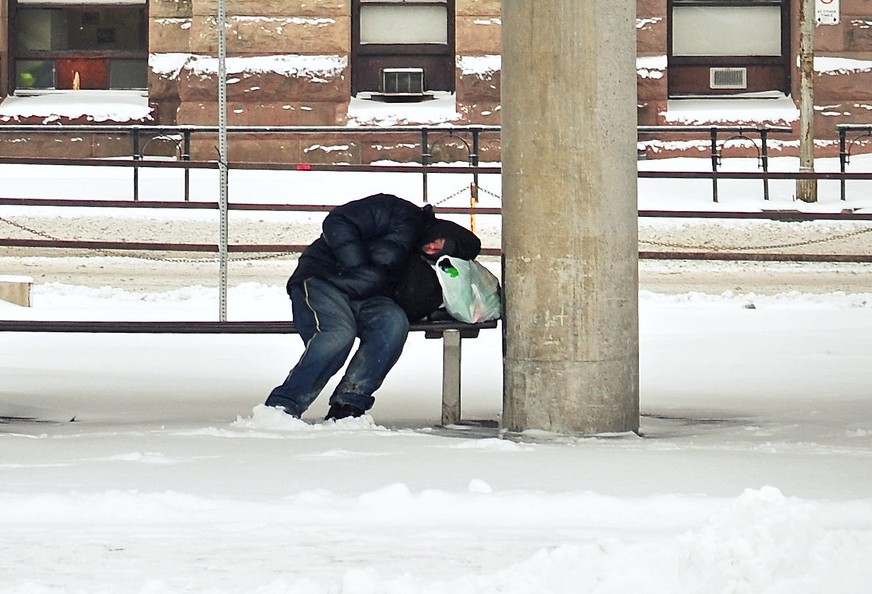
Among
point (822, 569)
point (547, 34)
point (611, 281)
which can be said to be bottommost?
point (822, 569)

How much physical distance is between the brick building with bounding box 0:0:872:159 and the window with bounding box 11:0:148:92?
20 millimetres

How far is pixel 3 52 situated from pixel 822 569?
60.5 ft

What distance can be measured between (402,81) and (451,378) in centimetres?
1327

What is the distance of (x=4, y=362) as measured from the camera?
1102 centimetres

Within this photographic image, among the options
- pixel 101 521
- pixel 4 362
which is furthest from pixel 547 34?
pixel 4 362

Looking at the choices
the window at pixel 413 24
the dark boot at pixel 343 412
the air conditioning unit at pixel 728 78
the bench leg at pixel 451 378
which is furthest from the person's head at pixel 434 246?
the air conditioning unit at pixel 728 78

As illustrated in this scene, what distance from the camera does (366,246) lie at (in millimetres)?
7895

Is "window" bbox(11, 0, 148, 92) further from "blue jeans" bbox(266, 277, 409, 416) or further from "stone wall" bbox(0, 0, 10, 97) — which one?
"blue jeans" bbox(266, 277, 409, 416)

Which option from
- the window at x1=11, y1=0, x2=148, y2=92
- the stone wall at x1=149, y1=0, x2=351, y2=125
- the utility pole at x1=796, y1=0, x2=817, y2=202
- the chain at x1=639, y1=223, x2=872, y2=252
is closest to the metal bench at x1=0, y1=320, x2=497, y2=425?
the chain at x1=639, y1=223, x2=872, y2=252

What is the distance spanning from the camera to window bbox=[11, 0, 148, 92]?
2133 centimetres

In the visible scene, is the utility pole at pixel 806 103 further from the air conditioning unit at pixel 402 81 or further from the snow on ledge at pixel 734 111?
the air conditioning unit at pixel 402 81

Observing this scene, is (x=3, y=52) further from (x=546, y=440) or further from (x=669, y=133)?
(x=546, y=440)

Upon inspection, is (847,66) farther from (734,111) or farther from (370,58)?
(370,58)

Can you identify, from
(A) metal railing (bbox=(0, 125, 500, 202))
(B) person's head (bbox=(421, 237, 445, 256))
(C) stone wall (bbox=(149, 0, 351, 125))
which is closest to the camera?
(B) person's head (bbox=(421, 237, 445, 256))
